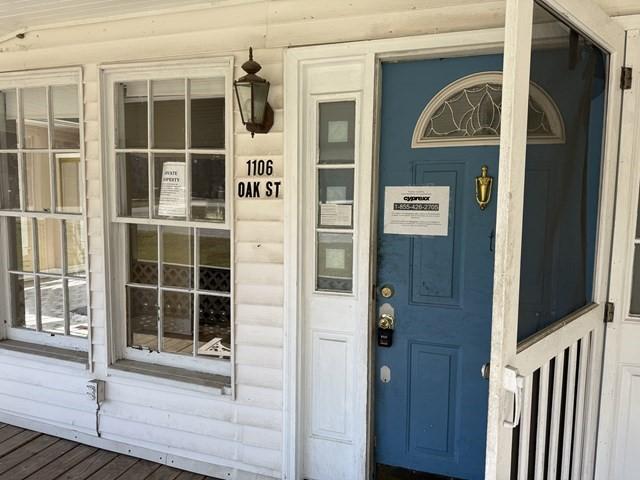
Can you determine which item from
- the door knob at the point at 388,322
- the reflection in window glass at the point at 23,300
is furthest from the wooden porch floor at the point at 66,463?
the door knob at the point at 388,322

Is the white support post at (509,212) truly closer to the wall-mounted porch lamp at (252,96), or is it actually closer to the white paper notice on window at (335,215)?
the white paper notice on window at (335,215)

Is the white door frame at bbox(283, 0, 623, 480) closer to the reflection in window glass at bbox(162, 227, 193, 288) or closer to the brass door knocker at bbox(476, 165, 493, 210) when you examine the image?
the brass door knocker at bbox(476, 165, 493, 210)

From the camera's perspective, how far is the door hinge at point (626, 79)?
6.24 feet

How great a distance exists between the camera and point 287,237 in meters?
2.46

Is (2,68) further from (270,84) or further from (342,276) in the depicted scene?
(342,276)

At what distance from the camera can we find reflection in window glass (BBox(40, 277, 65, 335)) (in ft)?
10.6

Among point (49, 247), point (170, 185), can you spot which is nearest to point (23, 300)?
point (49, 247)

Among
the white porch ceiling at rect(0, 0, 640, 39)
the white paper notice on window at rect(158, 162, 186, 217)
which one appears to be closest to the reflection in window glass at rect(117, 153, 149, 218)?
the white paper notice on window at rect(158, 162, 186, 217)

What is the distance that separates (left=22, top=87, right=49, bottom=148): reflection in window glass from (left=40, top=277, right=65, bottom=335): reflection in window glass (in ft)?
3.03

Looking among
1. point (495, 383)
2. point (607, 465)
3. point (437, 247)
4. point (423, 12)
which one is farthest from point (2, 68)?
point (607, 465)

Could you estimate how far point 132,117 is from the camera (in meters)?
2.88

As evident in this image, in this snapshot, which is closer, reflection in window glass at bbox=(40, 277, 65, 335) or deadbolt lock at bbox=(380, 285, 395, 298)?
deadbolt lock at bbox=(380, 285, 395, 298)

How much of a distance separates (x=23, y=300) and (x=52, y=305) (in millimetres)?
291

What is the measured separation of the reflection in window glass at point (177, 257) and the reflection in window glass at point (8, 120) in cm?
136
